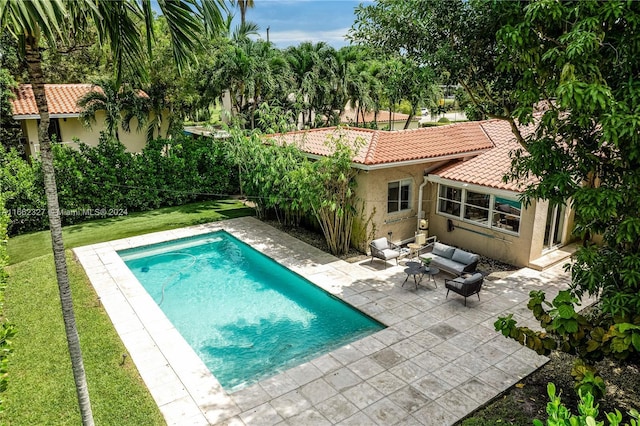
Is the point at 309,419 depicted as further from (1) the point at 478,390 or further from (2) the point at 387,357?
(1) the point at 478,390

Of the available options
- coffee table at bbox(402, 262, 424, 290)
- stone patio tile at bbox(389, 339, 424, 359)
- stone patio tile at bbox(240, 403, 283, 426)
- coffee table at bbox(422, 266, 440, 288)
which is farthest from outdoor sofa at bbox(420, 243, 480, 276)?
stone patio tile at bbox(240, 403, 283, 426)

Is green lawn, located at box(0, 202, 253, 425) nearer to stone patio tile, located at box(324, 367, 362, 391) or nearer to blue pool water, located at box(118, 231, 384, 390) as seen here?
blue pool water, located at box(118, 231, 384, 390)

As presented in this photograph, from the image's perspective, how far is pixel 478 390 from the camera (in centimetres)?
955

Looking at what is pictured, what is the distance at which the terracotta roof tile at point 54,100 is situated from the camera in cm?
2664

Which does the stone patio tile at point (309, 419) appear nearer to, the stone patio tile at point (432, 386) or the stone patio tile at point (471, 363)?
the stone patio tile at point (432, 386)

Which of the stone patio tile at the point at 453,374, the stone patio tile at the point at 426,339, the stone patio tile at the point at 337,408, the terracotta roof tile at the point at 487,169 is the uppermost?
the terracotta roof tile at the point at 487,169

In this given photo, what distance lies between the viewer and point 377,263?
1714cm

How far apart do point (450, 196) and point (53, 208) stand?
612 inches

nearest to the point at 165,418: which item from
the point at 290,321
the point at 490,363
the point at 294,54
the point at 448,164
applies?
the point at 290,321

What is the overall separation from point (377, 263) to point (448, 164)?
586 centimetres

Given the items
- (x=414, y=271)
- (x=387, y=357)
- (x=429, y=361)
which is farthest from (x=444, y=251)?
(x=387, y=357)

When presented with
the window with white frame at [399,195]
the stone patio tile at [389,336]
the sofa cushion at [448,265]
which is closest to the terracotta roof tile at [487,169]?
the window with white frame at [399,195]

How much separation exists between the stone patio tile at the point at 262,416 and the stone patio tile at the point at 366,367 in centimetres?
227

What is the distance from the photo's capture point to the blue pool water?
1160 centimetres
